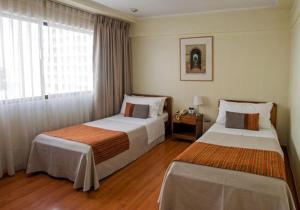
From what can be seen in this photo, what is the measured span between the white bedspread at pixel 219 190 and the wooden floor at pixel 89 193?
1.15ft

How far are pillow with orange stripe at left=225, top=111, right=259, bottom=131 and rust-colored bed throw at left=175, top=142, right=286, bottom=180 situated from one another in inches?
40.9

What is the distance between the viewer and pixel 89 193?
2850 millimetres

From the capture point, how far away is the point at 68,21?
12.8 feet

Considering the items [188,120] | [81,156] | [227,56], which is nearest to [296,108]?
[227,56]

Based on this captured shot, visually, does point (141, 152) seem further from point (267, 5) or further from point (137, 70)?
point (267, 5)

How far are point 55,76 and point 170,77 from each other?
2.23 m

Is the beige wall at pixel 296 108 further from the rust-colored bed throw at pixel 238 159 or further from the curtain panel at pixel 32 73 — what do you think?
the curtain panel at pixel 32 73

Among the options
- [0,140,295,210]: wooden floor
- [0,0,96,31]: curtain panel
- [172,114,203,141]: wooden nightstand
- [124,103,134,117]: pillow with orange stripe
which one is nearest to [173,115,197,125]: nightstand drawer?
[172,114,203,141]: wooden nightstand

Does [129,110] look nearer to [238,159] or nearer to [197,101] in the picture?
[197,101]

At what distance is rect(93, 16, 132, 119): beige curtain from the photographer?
4.46m

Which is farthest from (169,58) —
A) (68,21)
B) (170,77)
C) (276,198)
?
(276,198)

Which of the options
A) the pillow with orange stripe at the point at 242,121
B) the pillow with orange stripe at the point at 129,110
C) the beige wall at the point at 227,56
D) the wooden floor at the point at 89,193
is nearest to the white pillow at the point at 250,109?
the pillow with orange stripe at the point at 242,121

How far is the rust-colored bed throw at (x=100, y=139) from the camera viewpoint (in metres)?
3.04

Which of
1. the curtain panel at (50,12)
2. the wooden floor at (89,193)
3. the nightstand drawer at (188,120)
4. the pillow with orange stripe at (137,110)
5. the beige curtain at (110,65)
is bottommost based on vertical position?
the wooden floor at (89,193)
